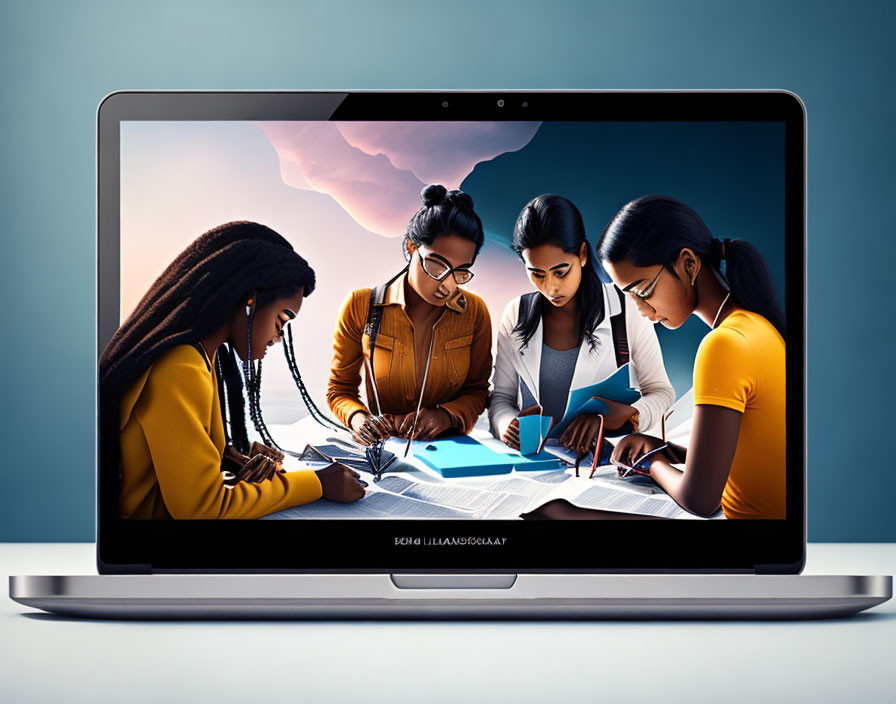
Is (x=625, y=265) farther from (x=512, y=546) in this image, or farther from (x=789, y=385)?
(x=512, y=546)

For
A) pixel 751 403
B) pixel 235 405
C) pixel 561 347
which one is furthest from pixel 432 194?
pixel 751 403

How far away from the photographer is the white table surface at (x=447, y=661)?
821 millimetres

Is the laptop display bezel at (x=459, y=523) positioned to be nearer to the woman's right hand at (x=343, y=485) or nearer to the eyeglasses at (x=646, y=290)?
the woman's right hand at (x=343, y=485)

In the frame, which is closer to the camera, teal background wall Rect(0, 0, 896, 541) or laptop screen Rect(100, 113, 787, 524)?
laptop screen Rect(100, 113, 787, 524)

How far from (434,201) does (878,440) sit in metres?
1.32

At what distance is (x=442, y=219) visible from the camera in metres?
1.09

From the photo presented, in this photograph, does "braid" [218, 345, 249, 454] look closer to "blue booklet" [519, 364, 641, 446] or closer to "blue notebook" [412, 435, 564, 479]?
"blue notebook" [412, 435, 564, 479]

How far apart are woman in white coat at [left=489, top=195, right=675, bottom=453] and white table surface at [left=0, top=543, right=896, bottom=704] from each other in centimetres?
25

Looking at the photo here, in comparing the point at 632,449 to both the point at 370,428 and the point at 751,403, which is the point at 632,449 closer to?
the point at 751,403

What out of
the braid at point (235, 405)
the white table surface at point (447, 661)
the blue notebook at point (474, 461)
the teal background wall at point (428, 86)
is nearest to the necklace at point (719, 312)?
the blue notebook at point (474, 461)

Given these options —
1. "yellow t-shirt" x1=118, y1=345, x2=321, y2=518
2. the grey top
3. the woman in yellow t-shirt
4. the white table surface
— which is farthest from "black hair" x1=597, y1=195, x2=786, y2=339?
"yellow t-shirt" x1=118, y1=345, x2=321, y2=518

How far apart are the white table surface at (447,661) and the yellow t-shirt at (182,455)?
0.48ft

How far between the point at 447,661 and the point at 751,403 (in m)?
0.51

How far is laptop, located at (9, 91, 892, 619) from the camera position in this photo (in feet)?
3.55
